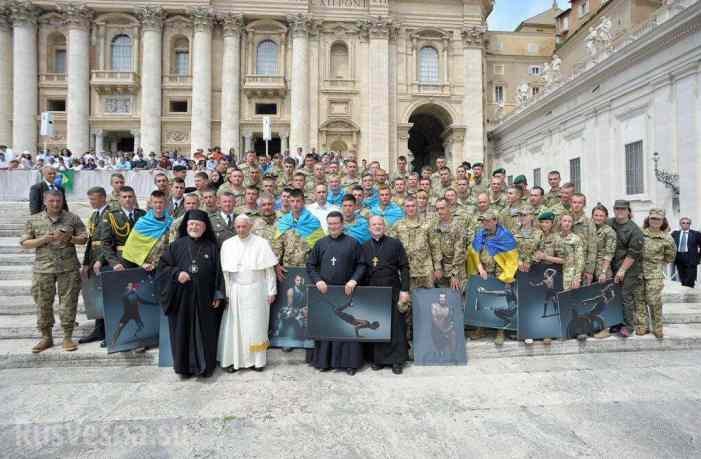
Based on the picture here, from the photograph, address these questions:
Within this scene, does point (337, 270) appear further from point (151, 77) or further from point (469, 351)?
point (151, 77)

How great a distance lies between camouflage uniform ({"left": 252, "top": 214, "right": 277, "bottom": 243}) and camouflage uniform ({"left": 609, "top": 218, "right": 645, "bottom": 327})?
5.61 metres

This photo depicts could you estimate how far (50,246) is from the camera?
545 cm

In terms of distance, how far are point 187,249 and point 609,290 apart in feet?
21.2

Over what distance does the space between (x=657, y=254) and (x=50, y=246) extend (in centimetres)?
918

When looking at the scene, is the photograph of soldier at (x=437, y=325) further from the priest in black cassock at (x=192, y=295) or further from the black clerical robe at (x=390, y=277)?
the priest in black cassock at (x=192, y=295)

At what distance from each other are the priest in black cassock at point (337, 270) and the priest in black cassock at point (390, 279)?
17 centimetres

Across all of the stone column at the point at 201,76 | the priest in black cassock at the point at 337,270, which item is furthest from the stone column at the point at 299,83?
the priest in black cassock at the point at 337,270

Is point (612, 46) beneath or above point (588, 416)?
above

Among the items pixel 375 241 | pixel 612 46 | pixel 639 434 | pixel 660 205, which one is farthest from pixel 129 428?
pixel 612 46

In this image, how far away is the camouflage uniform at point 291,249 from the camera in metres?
5.80

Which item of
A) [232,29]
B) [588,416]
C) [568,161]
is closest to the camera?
[588,416]

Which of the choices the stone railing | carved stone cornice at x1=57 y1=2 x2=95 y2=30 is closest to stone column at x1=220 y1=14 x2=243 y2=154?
carved stone cornice at x1=57 y1=2 x2=95 y2=30

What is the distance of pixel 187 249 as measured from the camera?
500 centimetres

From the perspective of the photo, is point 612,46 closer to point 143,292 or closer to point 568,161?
point 568,161
